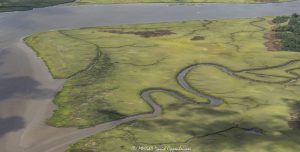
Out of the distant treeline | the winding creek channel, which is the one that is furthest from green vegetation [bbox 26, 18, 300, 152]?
the distant treeline

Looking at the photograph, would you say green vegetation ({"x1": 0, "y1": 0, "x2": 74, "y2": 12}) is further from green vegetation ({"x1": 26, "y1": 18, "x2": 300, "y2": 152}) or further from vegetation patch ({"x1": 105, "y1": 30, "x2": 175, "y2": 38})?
vegetation patch ({"x1": 105, "y1": 30, "x2": 175, "y2": 38})

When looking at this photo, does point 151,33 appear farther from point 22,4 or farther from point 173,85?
point 22,4

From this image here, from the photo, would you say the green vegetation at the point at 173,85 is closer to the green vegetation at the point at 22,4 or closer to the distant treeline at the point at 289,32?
the distant treeline at the point at 289,32

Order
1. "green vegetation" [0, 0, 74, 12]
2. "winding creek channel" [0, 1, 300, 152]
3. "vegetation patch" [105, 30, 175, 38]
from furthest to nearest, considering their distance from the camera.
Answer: "green vegetation" [0, 0, 74, 12], "vegetation patch" [105, 30, 175, 38], "winding creek channel" [0, 1, 300, 152]

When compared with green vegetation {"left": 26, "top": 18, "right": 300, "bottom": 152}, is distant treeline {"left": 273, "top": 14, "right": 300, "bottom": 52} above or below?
above

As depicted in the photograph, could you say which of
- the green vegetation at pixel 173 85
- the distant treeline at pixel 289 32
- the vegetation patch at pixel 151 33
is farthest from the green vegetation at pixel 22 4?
the distant treeline at pixel 289 32

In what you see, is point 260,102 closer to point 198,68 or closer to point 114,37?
point 198,68
